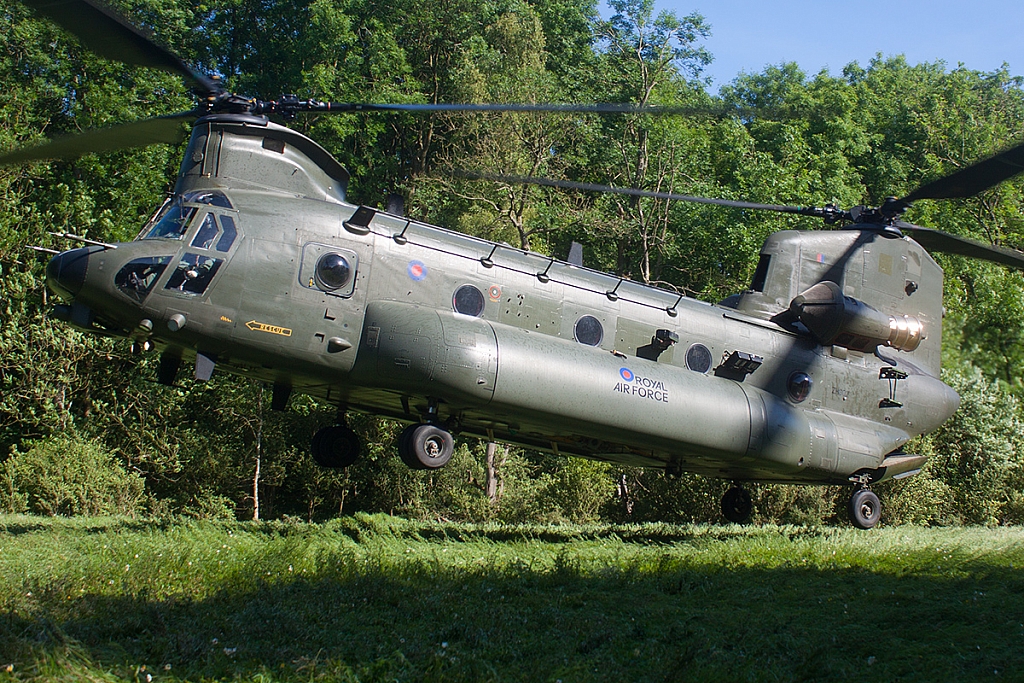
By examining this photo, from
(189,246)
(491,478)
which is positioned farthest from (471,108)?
(491,478)

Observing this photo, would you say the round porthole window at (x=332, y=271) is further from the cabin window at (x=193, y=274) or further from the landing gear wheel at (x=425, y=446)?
the landing gear wheel at (x=425, y=446)

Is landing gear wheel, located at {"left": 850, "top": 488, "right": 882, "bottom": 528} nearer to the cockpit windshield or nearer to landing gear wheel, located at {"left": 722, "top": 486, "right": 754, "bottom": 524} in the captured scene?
landing gear wheel, located at {"left": 722, "top": 486, "right": 754, "bottom": 524}

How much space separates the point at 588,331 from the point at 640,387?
1165 mm

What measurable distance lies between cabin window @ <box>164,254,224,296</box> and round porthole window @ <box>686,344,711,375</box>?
660 cm

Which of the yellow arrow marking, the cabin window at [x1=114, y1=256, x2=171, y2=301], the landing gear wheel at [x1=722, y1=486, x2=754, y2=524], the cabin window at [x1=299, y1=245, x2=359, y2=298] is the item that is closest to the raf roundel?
the cabin window at [x1=299, y1=245, x2=359, y2=298]

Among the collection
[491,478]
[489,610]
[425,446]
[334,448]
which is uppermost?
[425,446]

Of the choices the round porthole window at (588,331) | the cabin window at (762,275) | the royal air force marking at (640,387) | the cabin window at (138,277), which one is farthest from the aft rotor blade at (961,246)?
the cabin window at (138,277)

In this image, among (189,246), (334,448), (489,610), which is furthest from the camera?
(334,448)

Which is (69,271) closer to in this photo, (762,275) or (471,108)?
(471,108)

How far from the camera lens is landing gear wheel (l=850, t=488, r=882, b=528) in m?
14.5

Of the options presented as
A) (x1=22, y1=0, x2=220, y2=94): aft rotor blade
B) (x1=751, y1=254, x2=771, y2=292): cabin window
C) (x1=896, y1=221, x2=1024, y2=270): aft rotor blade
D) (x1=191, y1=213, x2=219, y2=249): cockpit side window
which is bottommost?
(x1=191, y1=213, x2=219, y2=249): cockpit side window

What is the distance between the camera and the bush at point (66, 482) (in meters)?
19.2

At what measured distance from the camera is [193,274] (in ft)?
33.1

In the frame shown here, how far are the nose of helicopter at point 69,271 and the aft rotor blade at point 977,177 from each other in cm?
1041
